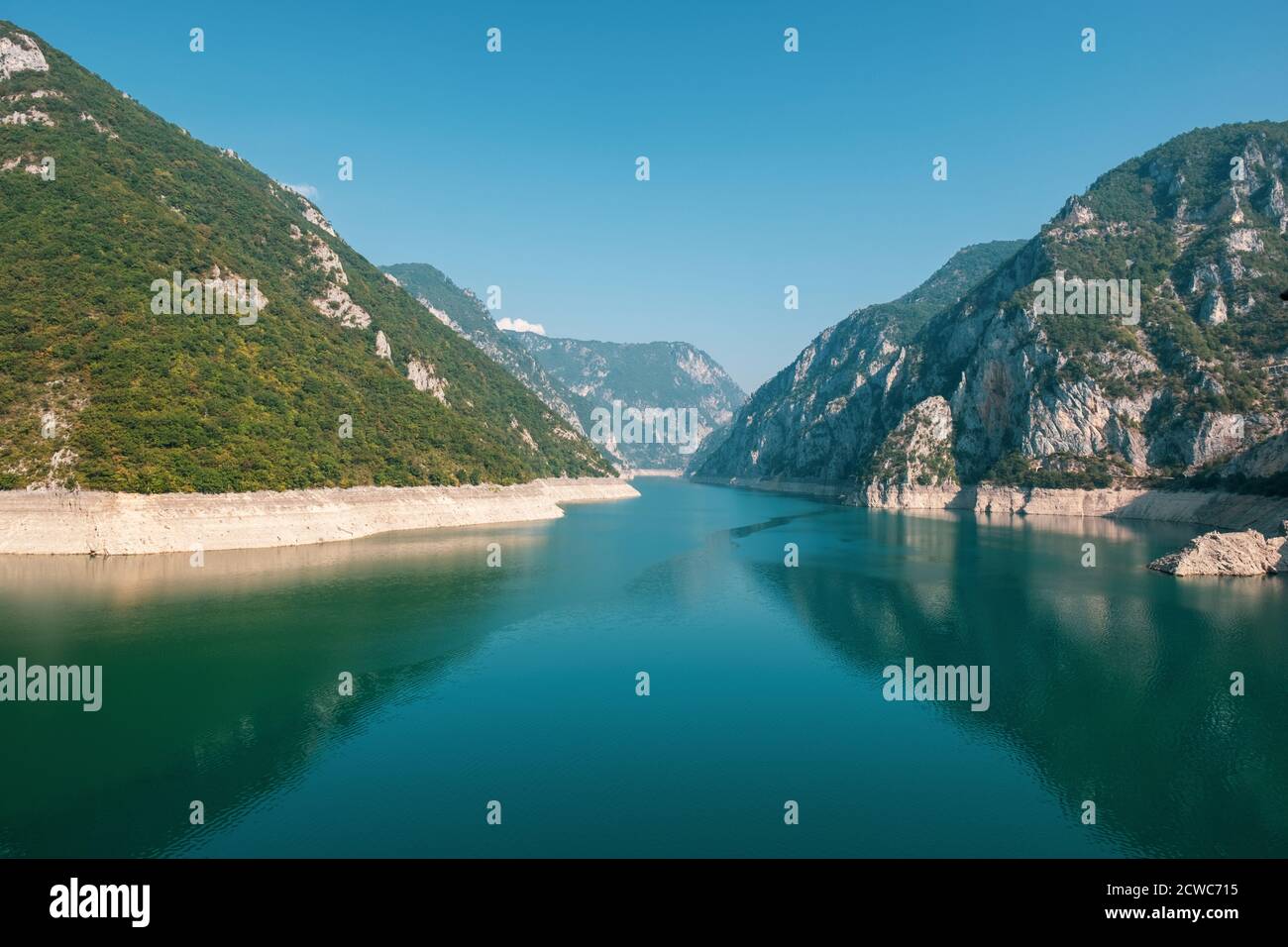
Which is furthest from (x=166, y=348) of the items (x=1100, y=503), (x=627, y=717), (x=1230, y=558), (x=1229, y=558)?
(x=1100, y=503)

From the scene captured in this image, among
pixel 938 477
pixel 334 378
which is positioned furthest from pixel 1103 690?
pixel 938 477

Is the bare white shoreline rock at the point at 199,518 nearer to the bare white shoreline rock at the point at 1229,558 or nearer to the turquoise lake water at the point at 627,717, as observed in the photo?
the turquoise lake water at the point at 627,717

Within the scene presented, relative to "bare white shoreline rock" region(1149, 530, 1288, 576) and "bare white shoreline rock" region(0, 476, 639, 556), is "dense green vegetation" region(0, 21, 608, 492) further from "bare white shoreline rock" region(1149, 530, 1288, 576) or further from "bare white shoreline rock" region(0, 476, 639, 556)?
"bare white shoreline rock" region(1149, 530, 1288, 576)

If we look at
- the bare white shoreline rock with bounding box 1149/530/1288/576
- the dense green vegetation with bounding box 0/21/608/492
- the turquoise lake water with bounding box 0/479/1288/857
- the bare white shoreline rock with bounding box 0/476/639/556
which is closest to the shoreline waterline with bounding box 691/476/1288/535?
the bare white shoreline rock with bounding box 1149/530/1288/576

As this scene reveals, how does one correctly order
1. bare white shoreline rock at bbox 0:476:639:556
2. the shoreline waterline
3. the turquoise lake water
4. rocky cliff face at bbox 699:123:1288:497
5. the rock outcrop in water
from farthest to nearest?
rocky cliff face at bbox 699:123:1288:497 < the shoreline waterline < the rock outcrop in water < bare white shoreline rock at bbox 0:476:639:556 < the turquoise lake water

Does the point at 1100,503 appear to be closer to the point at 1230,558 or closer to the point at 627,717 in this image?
the point at 1230,558
